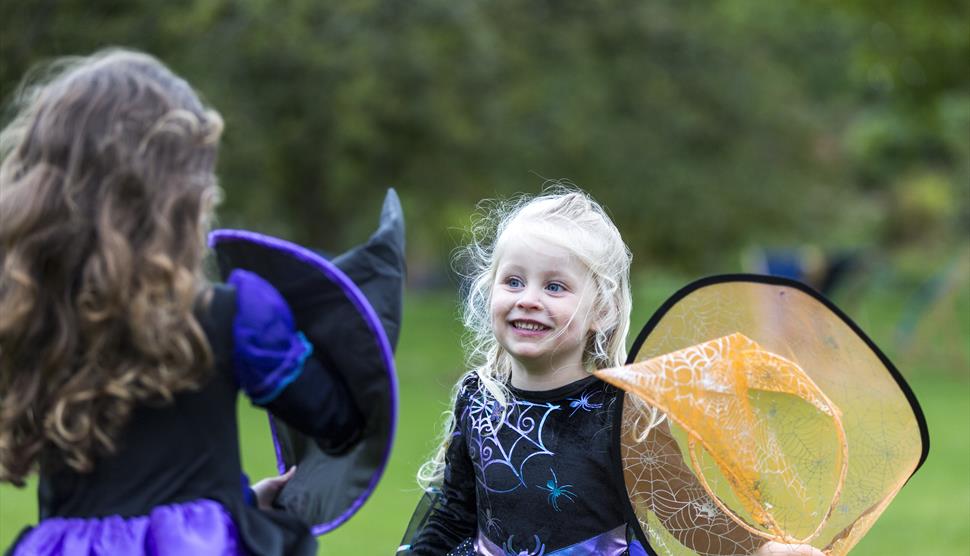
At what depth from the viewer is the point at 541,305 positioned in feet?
11.2

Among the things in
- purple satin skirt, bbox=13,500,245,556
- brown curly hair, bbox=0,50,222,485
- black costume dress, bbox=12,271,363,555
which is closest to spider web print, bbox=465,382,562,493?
black costume dress, bbox=12,271,363,555

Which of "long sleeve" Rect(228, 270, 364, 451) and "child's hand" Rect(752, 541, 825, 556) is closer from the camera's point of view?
"long sleeve" Rect(228, 270, 364, 451)

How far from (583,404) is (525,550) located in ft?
1.36

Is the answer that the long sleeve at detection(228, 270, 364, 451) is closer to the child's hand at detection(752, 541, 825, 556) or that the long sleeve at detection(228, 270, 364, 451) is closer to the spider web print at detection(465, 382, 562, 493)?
the spider web print at detection(465, 382, 562, 493)

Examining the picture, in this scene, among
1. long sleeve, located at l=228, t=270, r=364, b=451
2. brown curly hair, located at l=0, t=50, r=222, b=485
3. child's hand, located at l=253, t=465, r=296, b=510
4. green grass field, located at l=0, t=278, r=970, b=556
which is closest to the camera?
brown curly hair, located at l=0, t=50, r=222, b=485

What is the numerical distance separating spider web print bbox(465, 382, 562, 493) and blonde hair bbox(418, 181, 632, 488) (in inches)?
2.3

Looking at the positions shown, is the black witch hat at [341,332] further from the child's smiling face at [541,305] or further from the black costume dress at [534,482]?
the black costume dress at [534,482]

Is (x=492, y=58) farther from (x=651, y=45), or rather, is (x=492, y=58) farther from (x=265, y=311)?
(x=265, y=311)

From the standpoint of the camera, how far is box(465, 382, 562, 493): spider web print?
11.2 ft

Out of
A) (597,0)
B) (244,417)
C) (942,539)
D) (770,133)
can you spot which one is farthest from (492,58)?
(942,539)

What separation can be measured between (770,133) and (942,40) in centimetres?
528

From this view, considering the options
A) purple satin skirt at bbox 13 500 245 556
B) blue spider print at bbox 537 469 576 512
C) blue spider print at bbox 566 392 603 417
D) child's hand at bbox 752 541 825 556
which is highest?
blue spider print at bbox 566 392 603 417

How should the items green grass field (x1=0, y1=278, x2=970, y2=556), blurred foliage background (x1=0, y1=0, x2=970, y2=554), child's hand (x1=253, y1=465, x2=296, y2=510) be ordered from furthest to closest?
blurred foliage background (x1=0, y1=0, x2=970, y2=554), green grass field (x1=0, y1=278, x2=970, y2=556), child's hand (x1=253, y1=465, x2=296, y2=510)

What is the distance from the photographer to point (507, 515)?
3410mm
